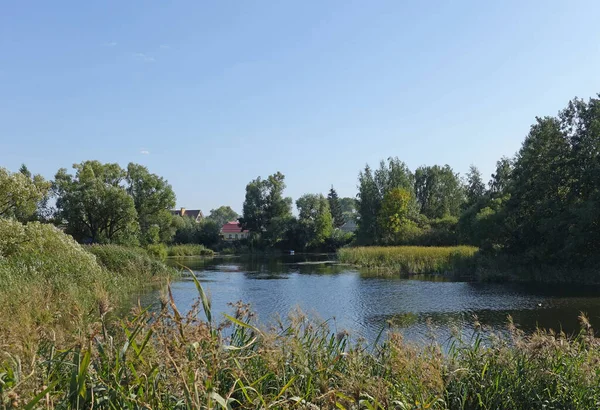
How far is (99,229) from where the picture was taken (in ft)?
128

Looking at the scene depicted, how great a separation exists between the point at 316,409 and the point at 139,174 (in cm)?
4299

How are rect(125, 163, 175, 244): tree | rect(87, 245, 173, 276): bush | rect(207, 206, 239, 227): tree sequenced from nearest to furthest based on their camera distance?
1. rect(87, 245, 173, 276): bush
2. rect(125, 163, 175, 244): tree
3. rect(207, 206, 239, 227): tree

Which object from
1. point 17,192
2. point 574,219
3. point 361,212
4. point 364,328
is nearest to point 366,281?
point 574,219

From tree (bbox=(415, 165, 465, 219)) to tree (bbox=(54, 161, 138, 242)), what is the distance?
37.8 metres

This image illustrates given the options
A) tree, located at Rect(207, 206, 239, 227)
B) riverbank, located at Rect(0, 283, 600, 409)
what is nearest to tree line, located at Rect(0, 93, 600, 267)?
riverbank, located at Rect(0, 283, 600, 409)

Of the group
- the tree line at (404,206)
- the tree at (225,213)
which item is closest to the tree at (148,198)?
the tree line at (404,206)

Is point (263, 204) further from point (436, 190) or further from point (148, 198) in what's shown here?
point (148, 198)

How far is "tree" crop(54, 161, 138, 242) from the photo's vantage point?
122ft

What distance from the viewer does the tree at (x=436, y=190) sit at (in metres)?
63.8

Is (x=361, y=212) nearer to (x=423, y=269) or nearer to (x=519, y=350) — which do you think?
(x=423, y=269)

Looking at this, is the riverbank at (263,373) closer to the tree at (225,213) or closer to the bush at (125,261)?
the bush at (125,261)

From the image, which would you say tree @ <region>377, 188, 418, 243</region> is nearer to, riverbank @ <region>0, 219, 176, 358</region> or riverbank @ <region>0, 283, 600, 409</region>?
riverbank @ <region>0, 219, 176, 358</region>

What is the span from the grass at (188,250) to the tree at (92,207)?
50.1 ft

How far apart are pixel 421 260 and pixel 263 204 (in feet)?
126
